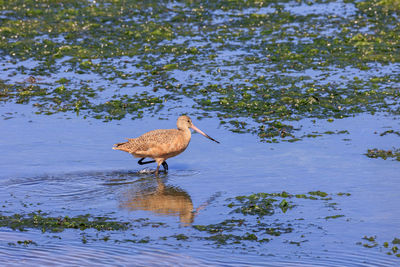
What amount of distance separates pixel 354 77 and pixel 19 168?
9.11 metres

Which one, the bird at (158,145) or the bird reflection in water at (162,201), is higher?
the bird at (158,145)

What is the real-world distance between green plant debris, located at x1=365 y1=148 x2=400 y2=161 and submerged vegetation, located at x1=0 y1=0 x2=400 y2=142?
1756 millimetres

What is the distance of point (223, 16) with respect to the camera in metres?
26.5

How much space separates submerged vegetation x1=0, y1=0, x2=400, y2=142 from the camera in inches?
715

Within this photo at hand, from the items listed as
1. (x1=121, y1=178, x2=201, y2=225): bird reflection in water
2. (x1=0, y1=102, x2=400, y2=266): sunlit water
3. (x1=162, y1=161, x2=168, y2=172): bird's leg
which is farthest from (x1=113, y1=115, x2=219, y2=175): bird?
(x1=121, y1=178, x2=201, y2=225): bird reflection in water

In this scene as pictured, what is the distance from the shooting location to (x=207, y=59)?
2183 centimetres

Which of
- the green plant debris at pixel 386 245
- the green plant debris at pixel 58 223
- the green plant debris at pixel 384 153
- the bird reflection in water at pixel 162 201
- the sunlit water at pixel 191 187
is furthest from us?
the green plant debris at pixel 384 153

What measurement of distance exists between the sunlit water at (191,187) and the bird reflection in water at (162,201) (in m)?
0.02

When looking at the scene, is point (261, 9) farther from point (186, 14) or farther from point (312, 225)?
point (312, 225)

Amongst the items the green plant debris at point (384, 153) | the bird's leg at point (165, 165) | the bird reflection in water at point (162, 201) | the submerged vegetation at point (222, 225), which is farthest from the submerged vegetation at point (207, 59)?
the submerged vegetation at point (222, 225)

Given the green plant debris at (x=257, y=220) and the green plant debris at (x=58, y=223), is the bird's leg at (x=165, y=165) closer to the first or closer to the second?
the green plant debris at (x=257, y=220)

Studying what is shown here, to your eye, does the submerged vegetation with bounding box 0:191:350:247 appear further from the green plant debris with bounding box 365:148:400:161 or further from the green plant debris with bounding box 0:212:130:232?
the green plant debris with bounding box 365:148:400:161

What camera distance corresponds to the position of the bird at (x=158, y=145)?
1488 centimetres

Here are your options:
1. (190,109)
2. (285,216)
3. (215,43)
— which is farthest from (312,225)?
(215,43)
